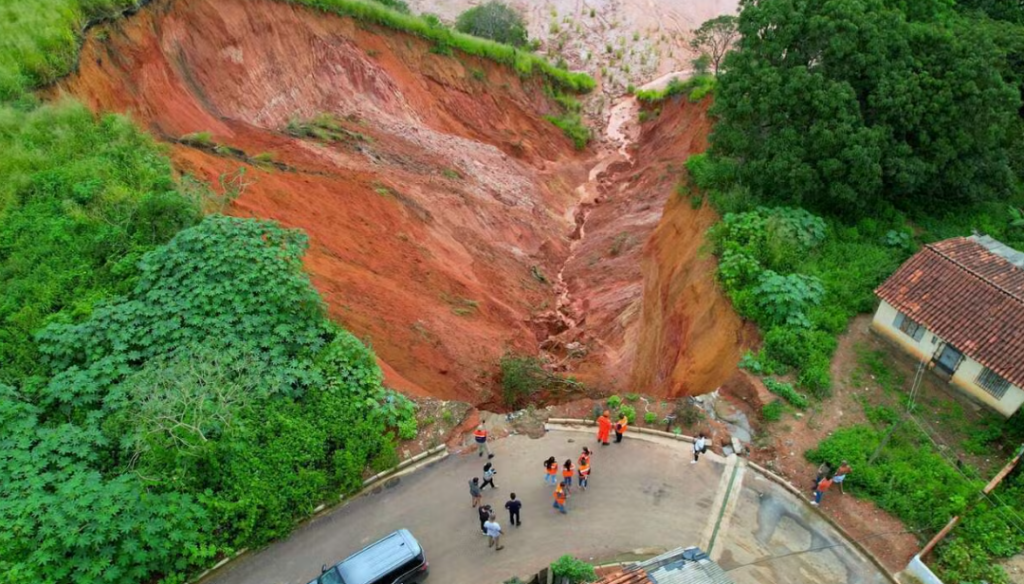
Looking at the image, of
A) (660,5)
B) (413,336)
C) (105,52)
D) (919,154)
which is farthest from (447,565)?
(660,5)

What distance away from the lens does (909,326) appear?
17.5 m

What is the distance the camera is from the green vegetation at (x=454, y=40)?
1342 inches

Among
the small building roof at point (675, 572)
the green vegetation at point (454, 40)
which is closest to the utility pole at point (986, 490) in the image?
the small building roof at point (675, 572)

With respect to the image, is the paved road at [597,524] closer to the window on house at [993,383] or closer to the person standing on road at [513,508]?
the person standing on road at [513,508]

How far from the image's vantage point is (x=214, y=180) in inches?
861

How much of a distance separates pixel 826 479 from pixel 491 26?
4223cm

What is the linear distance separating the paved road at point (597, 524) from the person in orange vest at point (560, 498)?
0.21m

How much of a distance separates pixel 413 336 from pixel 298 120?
1452cm

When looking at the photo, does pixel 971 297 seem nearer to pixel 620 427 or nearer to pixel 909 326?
pixel 909 326

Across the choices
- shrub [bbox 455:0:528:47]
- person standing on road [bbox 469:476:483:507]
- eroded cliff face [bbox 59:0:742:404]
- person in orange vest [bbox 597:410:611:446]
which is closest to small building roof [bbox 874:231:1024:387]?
eroded cliff face [bbox 59:0:742:404]

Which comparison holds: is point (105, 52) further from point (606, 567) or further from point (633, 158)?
point (633, 158)

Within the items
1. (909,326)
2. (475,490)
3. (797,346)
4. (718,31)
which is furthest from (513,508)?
(718,31)

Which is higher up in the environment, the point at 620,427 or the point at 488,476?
the point at 620,427

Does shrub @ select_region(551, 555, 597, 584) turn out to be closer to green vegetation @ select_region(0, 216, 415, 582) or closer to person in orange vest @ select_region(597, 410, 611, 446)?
person in orange vest @ select_region(597, 410, 611, 446)
